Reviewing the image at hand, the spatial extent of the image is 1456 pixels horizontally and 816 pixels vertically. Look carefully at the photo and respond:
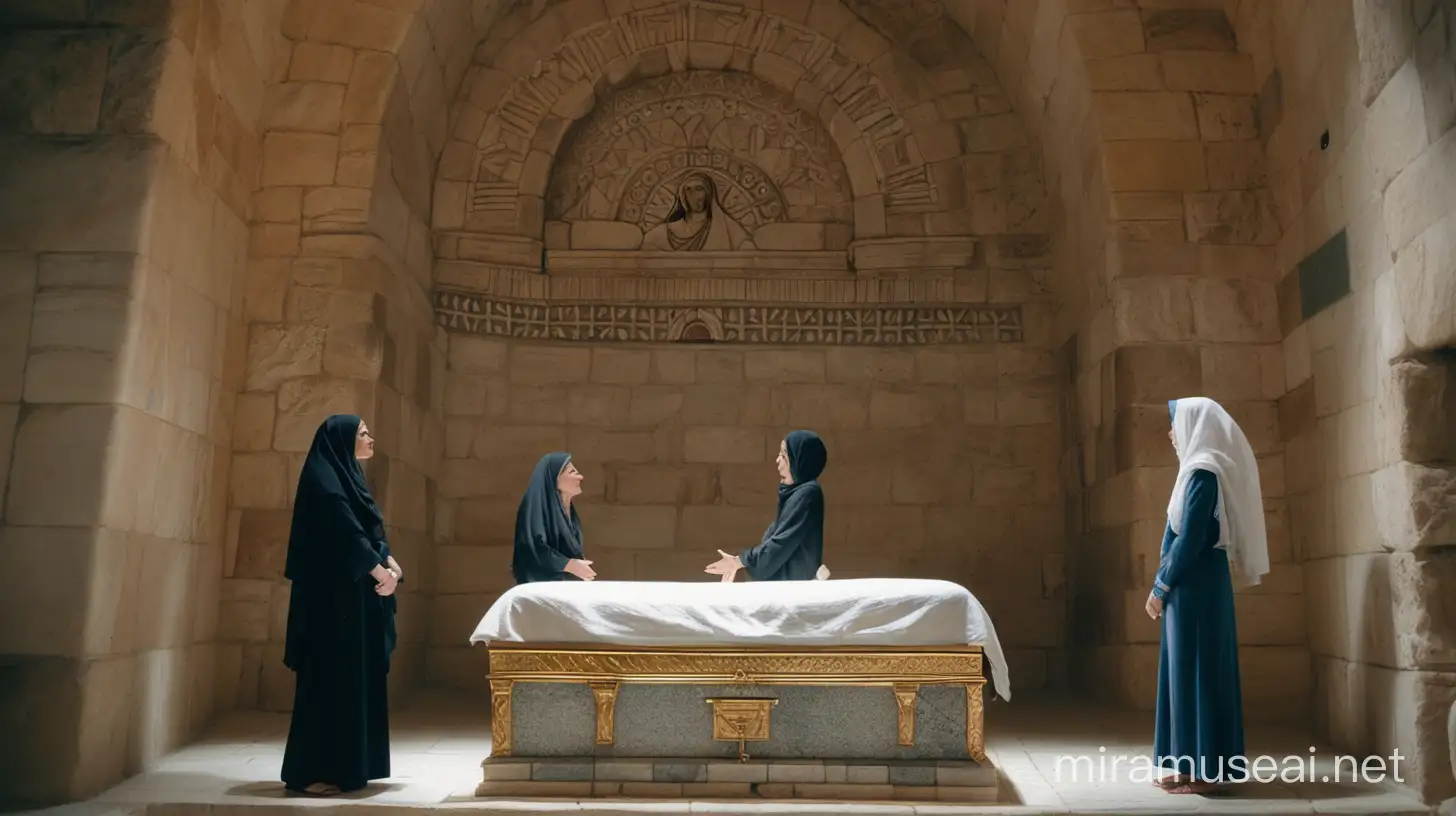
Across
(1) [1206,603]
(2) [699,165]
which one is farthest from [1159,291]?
(2) [699,165]

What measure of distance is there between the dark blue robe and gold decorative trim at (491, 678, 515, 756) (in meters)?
2.70

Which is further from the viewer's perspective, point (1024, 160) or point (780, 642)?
point (1024, 160)

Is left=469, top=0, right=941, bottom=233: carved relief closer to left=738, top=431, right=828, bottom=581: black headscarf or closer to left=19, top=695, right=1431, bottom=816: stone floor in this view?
left=738, top=431, right=828, bottom=581: black headscarf

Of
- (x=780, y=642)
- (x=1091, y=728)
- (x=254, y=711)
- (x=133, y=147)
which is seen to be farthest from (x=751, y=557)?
(x=133, y=147)

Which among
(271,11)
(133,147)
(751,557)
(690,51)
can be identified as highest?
(690,51)

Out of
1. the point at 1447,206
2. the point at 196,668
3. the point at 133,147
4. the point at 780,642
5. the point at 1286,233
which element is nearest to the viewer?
the point at 1447,206

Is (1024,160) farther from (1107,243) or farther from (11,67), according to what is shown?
(11,67)

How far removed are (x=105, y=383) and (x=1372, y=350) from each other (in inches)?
225

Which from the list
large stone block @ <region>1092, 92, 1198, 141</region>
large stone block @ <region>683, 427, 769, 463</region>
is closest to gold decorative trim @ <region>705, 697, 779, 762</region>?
large stone block @ <region>683, 427, 769, 463</region>

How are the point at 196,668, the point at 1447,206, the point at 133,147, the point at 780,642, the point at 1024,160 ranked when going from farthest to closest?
the point at 1024,160 → the point at 196,668 → the point at 133,147 → the point at 780,642 → the point at 1447,206

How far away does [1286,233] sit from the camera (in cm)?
626

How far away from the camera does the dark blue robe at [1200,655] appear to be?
4488mm

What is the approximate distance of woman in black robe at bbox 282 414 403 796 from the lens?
447 cm

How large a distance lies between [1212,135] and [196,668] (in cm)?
643
